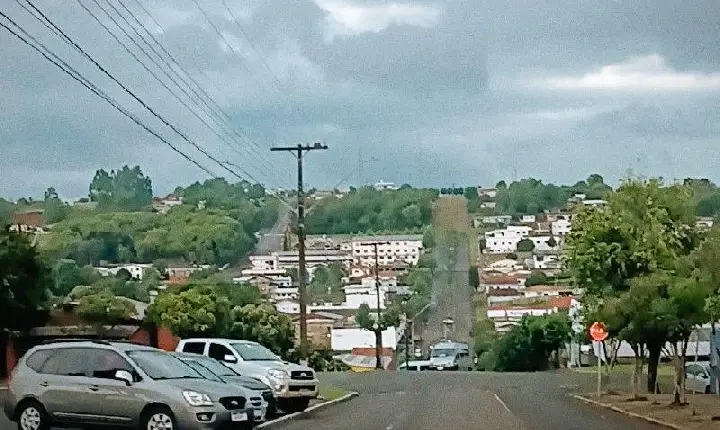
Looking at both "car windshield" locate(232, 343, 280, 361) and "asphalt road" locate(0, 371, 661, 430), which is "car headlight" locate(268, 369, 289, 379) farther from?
"asphalt road" locate(0, 371, 661, 430)

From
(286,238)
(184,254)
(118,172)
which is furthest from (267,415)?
(118,172)

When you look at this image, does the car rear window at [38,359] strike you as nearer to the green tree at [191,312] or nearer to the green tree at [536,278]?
the green tree at [191,312]

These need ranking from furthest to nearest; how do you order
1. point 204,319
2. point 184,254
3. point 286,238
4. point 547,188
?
point 547,188, point 286,238, point 184,254, point 204,319

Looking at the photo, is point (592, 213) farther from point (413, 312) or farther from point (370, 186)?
point (413, 312)

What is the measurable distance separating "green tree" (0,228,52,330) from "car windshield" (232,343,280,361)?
62.9 feet

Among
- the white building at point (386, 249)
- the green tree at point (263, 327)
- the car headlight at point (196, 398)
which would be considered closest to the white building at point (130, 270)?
the green tree at point (263, 327)

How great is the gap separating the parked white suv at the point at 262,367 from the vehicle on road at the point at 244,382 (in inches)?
86.3

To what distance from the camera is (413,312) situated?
311 feet

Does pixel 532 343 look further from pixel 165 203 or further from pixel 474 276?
pixel 165 203

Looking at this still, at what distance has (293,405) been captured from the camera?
122 ft

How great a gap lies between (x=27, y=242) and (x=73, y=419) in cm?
3254

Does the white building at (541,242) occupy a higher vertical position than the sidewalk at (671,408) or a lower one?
higher

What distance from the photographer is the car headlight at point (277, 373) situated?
35.9 metres

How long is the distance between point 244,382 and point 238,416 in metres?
6.42
